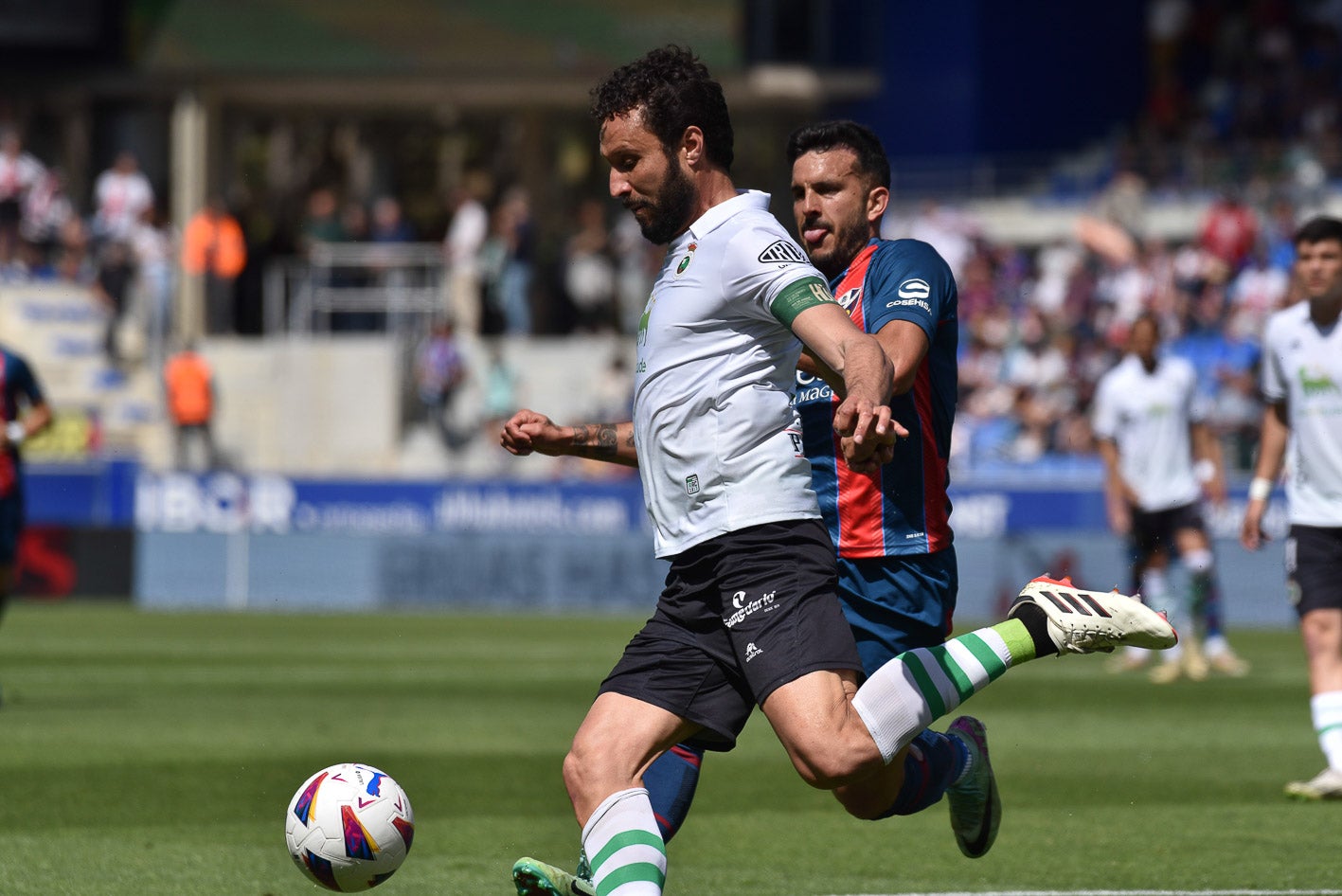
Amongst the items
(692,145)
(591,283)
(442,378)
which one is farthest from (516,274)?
(692,145)

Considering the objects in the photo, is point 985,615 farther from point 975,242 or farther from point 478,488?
point 975,242

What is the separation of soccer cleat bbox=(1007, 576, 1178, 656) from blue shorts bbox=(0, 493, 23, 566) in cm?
870

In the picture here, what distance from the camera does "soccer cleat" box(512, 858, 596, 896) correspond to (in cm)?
526

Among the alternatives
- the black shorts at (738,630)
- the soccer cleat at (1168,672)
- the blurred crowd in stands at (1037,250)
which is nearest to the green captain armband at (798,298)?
the black shorts at (738,630)

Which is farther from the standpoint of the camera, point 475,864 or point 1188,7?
point 1188,7

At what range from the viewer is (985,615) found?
20703 millimetres

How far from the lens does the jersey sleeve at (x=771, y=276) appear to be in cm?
508

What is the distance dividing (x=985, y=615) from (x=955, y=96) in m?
14.0

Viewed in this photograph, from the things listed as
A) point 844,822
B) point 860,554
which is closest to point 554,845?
point 844,822

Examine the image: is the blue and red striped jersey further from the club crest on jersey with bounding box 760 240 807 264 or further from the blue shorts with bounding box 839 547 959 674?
the club crest on jersey with bounding box 760 240 807 264

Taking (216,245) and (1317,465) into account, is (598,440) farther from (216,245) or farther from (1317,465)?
(216,245)

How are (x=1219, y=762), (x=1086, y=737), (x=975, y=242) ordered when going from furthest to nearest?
1. (x=975, y=242)
2. (x=1086, y=737)
3. (x=1219, y=762)

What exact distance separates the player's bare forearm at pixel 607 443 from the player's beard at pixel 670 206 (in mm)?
808

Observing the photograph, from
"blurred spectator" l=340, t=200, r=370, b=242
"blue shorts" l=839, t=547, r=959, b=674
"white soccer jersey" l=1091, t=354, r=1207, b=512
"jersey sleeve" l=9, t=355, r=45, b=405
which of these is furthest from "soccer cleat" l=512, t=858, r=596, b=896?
"blurred spectator" l=340, t=200, r=370, b=242
